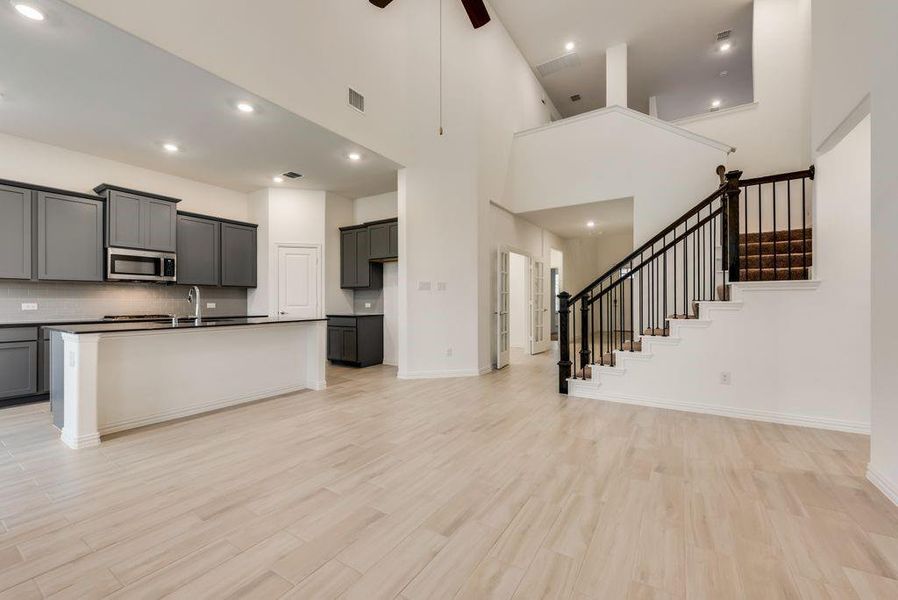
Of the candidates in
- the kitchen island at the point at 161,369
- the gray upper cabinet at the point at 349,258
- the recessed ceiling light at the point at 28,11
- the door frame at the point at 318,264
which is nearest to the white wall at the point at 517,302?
the gray upper cabinet at the point at 349,258

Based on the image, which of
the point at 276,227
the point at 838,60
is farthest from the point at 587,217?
the point at 276,227

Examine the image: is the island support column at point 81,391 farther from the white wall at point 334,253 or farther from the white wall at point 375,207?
the white wall at point 375,207

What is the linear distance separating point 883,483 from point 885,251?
141 centimetres

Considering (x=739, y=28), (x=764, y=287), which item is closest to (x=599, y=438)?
(x=764, y=287)

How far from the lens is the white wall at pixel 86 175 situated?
4594mm

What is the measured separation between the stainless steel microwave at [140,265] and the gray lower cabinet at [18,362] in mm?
A: 1069

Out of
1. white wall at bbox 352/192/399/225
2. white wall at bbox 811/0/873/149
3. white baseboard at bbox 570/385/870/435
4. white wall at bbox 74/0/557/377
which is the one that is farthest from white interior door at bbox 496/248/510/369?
white wall at bbox 811/0/873/149

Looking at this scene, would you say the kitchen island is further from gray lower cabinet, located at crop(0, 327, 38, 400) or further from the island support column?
gray lower cabinet, located at crop(0, 327, 38, 400)

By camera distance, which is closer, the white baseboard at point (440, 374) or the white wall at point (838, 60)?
the white wall at point (838, 60)

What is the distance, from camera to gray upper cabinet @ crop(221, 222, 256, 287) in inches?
250

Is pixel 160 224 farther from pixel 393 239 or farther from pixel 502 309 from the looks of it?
pixel 502 309

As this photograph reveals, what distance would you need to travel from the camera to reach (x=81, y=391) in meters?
3.04

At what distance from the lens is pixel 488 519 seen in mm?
2016

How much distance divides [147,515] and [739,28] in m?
10.4
